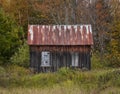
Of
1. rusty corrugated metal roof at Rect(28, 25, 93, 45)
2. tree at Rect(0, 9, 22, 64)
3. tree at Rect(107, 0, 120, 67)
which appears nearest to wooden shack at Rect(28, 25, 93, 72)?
rusty corrugated metal roof at Rect(28, 25, 93, 45)

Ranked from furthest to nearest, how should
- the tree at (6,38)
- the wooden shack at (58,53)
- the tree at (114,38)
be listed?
the tree at (114,38), the wooden shack at (58,53), the tree at (6,38)

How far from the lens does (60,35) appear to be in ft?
89.2

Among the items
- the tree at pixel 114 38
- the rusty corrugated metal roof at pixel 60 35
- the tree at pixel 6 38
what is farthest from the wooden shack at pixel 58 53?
the tree at pixel 114 38

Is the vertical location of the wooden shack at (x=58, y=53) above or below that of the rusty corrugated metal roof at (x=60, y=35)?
below

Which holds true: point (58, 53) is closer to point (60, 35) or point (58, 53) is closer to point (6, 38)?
point (60, 35)

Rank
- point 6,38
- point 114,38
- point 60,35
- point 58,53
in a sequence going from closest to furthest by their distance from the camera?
1. point 6,38
2. point 58,53
3. point 60,35
4. point 114,38

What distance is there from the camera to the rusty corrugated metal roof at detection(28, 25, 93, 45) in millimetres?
26547

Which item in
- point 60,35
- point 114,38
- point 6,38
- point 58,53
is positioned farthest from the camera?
point 114,38

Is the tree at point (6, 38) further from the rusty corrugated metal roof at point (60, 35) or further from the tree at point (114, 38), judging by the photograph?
the tree at point (114, 38)

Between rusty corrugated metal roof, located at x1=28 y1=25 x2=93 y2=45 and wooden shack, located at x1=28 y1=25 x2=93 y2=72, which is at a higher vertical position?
rusty corrugated metal roof, located at x1=28 y1=25 x2=93 y2=45

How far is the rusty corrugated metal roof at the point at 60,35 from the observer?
1045 inches

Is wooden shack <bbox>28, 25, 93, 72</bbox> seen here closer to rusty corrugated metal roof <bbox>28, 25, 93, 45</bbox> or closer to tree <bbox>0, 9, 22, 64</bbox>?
rusty corrugated metal roof <bbox>28, 25, 93, 45</bbox>

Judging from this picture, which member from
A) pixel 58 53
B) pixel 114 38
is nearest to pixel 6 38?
pixel 58 53

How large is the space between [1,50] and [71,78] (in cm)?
789
